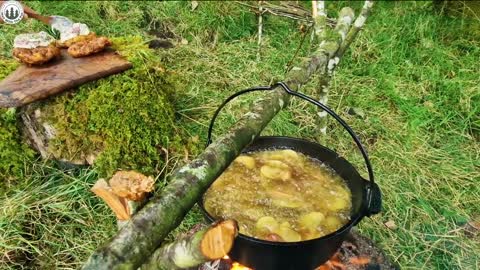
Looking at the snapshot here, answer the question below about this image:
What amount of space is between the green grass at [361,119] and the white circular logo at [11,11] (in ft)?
0.83

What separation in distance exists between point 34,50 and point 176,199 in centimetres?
177

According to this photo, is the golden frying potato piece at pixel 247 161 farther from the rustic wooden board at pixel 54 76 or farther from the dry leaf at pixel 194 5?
the dry leaf at pixel 194 5

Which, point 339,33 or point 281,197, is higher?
point 339,33

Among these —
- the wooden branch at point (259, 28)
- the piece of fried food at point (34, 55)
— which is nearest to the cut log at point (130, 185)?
the piece of fried food at point (34, 55)

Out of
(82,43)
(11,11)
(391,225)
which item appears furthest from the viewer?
(11,11)

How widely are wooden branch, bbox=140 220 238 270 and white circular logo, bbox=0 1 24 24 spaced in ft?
10.4

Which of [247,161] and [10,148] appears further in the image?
[10,148]

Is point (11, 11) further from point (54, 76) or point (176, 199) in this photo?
point (176, 199)

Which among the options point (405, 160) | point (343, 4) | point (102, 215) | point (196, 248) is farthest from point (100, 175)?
point (343, 4)

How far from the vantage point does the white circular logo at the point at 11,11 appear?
3721 millimetres

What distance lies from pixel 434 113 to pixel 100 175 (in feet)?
8.99

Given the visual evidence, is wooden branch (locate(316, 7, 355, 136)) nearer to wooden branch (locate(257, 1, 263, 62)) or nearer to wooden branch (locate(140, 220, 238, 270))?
wooden branch (locate(257, 1, 263, 62))

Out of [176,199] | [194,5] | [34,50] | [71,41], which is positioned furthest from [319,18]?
[194,5]

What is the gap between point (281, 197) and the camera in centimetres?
199
